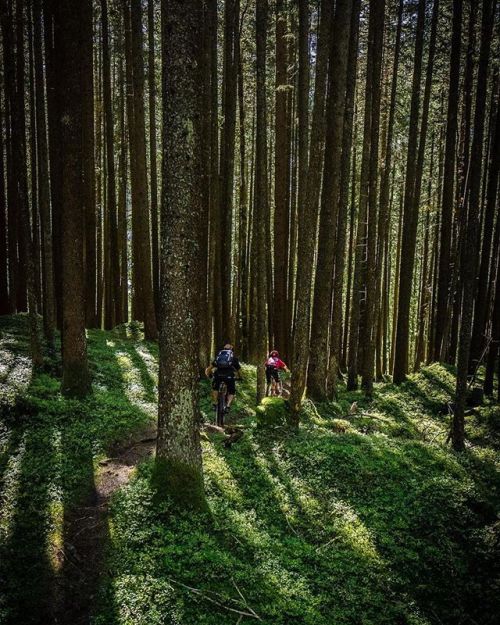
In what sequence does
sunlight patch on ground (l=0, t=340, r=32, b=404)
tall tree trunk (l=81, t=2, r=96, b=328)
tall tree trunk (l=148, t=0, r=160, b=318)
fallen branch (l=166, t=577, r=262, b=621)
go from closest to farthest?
fallen branch (l=166, t=577, r=262, b=621) → sunlight patch on ground (l=0, t=340, r=32, b=404) → tall tree trunk (l=81, t=2, r=96, b=328) → tall tree trunk (l=148, t=0, r=160, b=318)

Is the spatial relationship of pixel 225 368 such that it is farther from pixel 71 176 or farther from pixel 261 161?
pixel 71 176

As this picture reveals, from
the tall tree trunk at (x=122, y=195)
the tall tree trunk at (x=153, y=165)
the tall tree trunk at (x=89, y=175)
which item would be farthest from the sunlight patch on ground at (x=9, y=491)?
the tall tree trunk at (x=122, y=195)

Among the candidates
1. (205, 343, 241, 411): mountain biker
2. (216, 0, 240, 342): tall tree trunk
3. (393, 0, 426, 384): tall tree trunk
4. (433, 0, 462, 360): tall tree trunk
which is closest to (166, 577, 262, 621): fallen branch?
(205, 343, 241, 411): mountain biker

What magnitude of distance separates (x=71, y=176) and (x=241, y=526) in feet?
23.6

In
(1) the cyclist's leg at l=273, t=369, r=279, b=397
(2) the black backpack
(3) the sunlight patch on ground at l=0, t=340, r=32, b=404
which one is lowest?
(1) the cyclist's leg at l=273, t=369, r=279, b=397

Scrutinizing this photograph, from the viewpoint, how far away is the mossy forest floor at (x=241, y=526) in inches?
188

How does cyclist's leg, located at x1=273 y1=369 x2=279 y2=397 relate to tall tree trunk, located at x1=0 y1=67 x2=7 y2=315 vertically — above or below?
below

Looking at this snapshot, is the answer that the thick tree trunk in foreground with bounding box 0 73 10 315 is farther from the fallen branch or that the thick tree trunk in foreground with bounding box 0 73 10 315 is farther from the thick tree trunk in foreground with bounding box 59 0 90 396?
the fallen branch

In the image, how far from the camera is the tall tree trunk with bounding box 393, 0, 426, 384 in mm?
13094

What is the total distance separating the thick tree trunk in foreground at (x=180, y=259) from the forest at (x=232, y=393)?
0.03 metres

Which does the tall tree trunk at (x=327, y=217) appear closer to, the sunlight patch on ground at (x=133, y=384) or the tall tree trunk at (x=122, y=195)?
the sunlight patch on ground at (x=133, y=384)

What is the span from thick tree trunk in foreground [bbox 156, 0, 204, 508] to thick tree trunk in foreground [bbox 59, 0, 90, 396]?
12.9 ft

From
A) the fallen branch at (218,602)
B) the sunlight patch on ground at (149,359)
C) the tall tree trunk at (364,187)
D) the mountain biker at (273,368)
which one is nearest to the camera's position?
the fallen branch at (218,602)

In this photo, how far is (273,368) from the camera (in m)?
12.5
